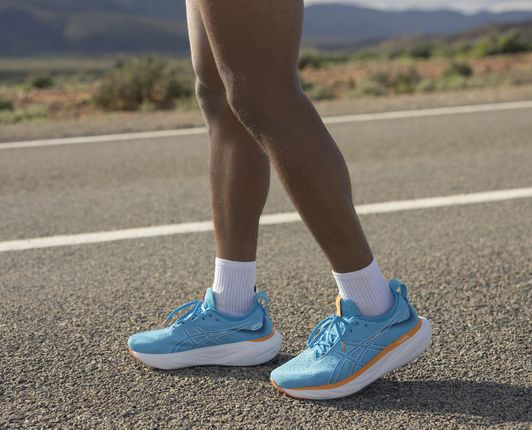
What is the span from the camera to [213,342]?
79.4 inches

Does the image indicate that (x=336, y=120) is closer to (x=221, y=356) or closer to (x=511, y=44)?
(x=221, y=356)

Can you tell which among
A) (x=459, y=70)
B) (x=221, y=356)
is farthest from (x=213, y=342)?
(x=459, y=70)

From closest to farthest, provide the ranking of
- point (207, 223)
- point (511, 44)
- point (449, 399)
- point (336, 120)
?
point (449, 399), point (207, 223), point (336, 120), point (511, 44)

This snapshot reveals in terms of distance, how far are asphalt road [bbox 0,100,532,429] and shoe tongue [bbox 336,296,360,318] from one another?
21cm

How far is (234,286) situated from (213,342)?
17cm

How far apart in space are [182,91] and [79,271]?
8738 millimetres

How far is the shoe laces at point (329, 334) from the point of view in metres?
1.86

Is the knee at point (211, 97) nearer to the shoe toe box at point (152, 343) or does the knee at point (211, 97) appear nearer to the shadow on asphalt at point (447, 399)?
the shoe toe box at point (152, 343)

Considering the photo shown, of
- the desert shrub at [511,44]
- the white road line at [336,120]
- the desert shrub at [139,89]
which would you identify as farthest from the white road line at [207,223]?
the desert shrub at [511,44]

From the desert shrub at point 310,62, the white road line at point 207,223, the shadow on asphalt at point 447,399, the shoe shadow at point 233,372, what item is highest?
the shadow on asphalt at point 447,399

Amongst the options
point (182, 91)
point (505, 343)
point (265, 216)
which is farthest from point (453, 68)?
point (505, 343)

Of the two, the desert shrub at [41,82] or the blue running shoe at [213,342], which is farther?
the desert shrub at [41,82]

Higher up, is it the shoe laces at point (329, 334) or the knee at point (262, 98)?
the knee at point (262, 98)

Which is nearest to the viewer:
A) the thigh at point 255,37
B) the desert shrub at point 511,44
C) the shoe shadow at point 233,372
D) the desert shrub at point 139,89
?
the thigh at point 255,37
